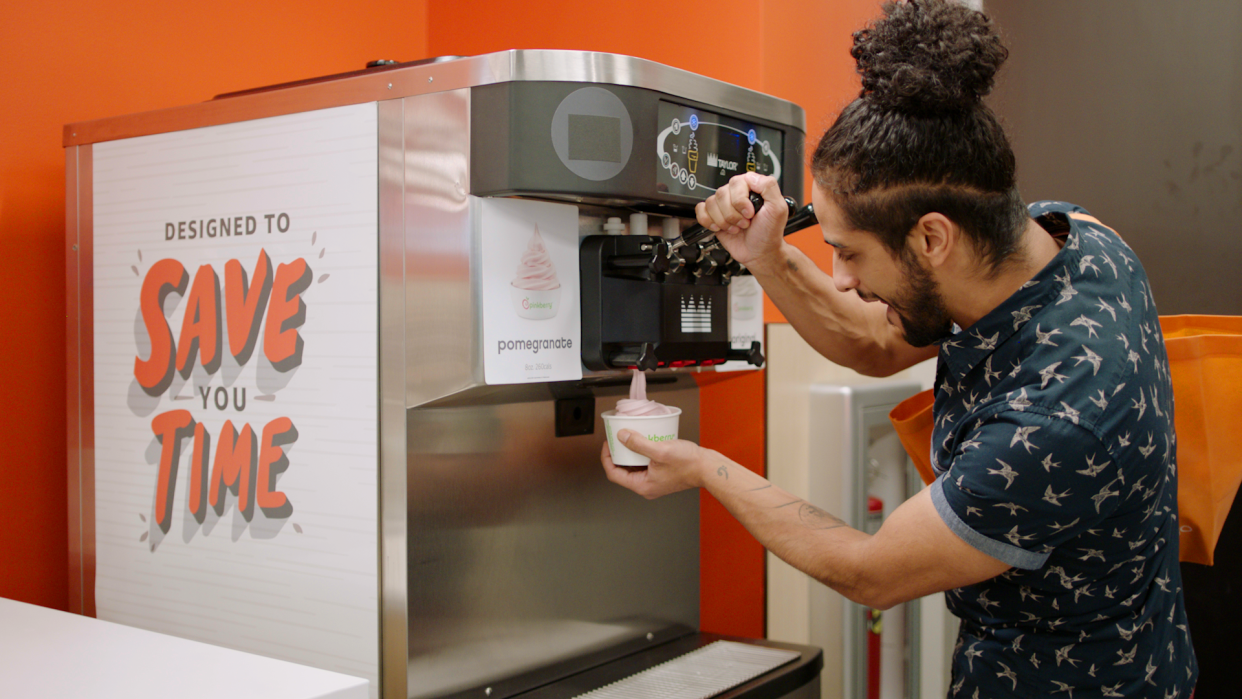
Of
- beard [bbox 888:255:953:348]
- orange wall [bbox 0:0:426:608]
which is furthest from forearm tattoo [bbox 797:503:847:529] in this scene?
orange wall [bbox 0:0:426:608]

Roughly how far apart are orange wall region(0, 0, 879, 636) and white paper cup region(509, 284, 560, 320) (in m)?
0.43

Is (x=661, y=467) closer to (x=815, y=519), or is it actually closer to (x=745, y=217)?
(x=815, y=519)

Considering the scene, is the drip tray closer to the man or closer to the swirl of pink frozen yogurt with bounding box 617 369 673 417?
the man

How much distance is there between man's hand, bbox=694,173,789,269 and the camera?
120 cm

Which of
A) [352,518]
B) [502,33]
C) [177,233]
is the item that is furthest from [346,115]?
[502,33]

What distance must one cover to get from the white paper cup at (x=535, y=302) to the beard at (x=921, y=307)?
42 centimetres

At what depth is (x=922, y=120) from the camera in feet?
3.45

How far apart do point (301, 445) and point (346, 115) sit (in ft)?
1.40

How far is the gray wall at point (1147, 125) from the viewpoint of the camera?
1.83m

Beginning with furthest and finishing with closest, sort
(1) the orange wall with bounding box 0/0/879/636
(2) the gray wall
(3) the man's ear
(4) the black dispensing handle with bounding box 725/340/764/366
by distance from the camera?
(2) the gray wall < (1) the orange wall with bounding box 0/0/879/636 < (4) the black dispensing handle with bounding box 725/340/764/366 < (3) the man's ear

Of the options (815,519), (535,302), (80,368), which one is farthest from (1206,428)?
(80,368)

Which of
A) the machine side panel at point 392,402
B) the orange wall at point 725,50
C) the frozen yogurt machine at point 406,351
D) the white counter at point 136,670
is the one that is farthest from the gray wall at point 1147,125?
the white counter at point 136,670

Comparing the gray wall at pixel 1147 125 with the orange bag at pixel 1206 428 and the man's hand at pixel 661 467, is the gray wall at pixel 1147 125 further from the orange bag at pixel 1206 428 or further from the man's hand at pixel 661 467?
the man's hand at pixel 661 467

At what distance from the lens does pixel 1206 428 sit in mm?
1244
